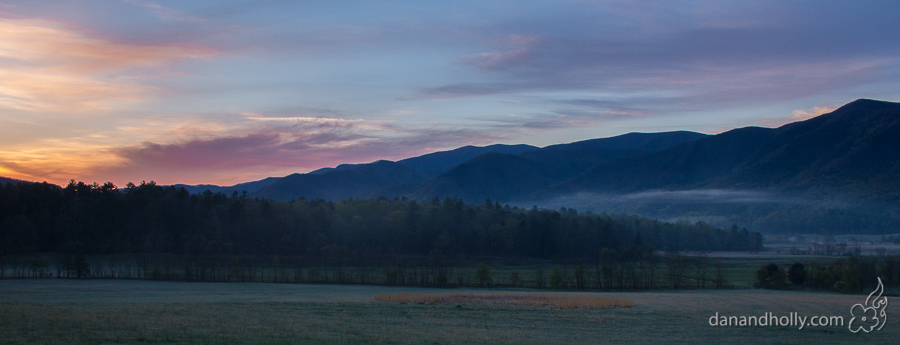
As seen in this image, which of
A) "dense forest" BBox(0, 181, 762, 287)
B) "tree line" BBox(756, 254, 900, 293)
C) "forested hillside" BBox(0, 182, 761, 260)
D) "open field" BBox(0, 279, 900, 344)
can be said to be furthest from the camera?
"forested hillside" BBox(0, 182, 761, 260)

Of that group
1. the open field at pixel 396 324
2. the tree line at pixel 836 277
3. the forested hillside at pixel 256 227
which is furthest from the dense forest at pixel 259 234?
the open field at pixel 396 324

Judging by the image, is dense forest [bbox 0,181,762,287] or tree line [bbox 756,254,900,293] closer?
tree line [bbox 756,254,900,293]

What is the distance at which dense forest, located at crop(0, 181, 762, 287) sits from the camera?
105062 millimetres

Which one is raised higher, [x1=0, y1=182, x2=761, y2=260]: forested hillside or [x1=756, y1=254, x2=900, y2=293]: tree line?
[x1=0, y1=182, x2=761, y2=260]: forested hillside

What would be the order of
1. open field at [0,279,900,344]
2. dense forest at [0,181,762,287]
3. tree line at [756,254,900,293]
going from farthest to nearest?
dense forest at [0,181,762,287], tree line at [756,254,900,293], open field at [0,279,900,344]

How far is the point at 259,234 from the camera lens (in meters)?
131

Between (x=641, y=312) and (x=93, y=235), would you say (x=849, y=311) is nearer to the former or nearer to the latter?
(x=641, y=312)

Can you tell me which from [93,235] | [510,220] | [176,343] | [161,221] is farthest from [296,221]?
[176,343]

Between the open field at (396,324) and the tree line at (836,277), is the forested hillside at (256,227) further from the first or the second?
the open field at (396,324)

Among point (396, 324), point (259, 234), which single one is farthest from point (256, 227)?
point (396, 324)

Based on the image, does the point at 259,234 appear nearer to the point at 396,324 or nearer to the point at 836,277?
the point at 396,324

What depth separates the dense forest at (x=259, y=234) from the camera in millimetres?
105062

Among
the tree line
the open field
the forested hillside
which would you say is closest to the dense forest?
the forested hillside

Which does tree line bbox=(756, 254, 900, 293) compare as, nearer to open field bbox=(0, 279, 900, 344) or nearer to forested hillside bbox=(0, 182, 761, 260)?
open field bbox=(0, 279, 900, 344)
